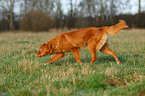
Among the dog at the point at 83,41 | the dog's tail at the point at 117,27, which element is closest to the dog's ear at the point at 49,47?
the dog at the point at 83,41

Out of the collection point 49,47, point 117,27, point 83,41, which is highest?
point 117,27

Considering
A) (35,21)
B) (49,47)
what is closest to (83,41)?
(49,47)

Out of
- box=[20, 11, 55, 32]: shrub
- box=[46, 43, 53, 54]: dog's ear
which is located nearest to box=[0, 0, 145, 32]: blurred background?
box=[20, 11, 55, 32]: shrub

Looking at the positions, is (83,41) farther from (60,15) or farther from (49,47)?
(60,15)

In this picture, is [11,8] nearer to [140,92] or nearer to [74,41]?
[74,41]

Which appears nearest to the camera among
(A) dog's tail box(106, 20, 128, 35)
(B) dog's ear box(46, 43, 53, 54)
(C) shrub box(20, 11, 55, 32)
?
(A) dog's tail box(106, 20, 128, 35)

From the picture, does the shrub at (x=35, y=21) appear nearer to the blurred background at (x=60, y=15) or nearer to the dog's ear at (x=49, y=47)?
the blurred background at (x=60, y=15)

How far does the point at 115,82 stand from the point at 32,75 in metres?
2.13

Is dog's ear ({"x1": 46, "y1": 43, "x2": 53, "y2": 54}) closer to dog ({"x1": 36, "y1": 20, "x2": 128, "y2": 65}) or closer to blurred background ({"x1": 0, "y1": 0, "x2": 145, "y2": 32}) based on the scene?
dog ({"x1": 36, "y1": 20, "x2": 128, "y2": 65})

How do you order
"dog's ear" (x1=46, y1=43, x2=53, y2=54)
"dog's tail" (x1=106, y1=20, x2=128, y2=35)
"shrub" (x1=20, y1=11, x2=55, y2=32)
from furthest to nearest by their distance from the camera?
"shrub" (x1=20, y1=11, x2=55, y2=32)
"dog's ear" (x1=46, y1=43, x2=53, y2=54)
"dog's tail" (x1=106, y1=20, x2=128, y2=35)

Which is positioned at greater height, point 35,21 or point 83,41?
point 35,21

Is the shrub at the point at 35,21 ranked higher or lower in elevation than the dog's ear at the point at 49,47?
higher

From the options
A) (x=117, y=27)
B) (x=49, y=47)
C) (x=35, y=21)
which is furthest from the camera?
(x=35, y=21)

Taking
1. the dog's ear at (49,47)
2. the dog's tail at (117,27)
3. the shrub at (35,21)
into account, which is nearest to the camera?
the dog's tail at (117,27)
